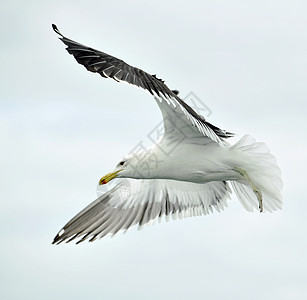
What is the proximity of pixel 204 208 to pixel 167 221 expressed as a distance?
561mm

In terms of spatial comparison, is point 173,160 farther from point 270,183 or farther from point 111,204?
point 111,204

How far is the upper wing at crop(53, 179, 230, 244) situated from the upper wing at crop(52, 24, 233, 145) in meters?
2.07

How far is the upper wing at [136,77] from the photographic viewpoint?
24.7ft

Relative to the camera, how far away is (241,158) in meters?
8.84

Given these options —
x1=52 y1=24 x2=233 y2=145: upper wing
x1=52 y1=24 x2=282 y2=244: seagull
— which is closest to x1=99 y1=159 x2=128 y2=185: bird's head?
x1=52 y1=24 x2=282 y2=244: seagull

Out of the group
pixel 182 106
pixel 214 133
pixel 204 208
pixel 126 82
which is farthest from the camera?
pixel 204 208

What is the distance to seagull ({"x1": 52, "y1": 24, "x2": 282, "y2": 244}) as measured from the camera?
7867 mm

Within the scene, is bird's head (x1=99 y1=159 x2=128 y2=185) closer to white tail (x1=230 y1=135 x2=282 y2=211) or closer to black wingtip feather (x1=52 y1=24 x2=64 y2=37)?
white tail (x1=230 y1=135 x2=282 y2=211)

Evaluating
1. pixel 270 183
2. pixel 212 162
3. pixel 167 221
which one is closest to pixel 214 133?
pixel 212 162

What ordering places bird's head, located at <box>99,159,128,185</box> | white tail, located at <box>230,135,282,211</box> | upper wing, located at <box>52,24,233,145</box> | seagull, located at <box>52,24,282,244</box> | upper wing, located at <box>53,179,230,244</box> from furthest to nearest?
1. upper wing, located at <box>53,179,230,244</box>
2. bird's head, located at <box>99,159,128,185</box>
3. white tail, located at <box>230,135,282,211</box>
4. seagull, located at <box>52,24,282,244</box>
5. upper wing, located at <box>52,24,233,145</box>

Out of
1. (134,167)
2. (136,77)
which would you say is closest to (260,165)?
(134,167)

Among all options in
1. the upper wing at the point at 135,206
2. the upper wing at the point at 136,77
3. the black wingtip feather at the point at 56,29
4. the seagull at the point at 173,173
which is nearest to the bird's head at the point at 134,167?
the seagull at the point at 173,173

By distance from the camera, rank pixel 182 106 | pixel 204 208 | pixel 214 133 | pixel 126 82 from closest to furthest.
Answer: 1. pixel 126 82
2. pixel 182 106
3. pixel 214 133
4. pixel 204 208

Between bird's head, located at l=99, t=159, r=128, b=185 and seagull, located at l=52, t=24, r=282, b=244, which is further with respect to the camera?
bird's head, located at l=99, t=159, r=128, b=185
